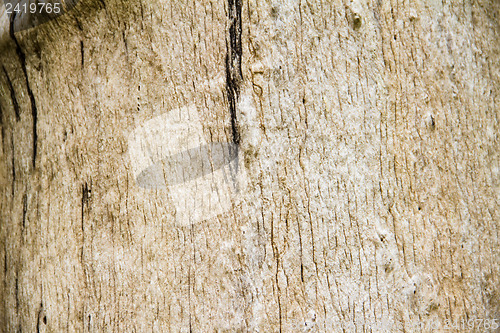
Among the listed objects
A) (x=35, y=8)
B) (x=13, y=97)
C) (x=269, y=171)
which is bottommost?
(x=269, y=171)

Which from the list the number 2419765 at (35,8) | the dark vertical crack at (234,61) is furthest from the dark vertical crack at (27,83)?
the dark vertical crack at (234,61)

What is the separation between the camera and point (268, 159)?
0.81m

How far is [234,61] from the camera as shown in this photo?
2.68 feet

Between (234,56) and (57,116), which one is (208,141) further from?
(57,116)

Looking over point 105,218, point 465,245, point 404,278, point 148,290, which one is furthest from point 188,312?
point 465,245

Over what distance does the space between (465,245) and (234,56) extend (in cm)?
68

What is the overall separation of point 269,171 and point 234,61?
0.25 meters

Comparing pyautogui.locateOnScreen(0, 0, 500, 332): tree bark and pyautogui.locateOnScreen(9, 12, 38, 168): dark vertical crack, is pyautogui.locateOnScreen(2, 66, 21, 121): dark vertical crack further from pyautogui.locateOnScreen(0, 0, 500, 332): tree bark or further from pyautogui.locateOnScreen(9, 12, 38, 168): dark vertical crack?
pyautogui.locateOnScreen(0, 0, 500, 332): tree bark

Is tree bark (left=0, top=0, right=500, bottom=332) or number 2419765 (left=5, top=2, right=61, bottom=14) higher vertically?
number 2419765 (left=5, top=2, right=61, bottom=14)

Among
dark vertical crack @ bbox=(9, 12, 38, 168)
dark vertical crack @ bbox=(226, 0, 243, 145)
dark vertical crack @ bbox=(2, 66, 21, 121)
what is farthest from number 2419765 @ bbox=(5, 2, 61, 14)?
dark vertical crack @ bbox=(226, 0, 243, 145)

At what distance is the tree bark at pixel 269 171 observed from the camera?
806 millimetres

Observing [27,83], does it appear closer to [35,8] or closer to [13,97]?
[13,97]

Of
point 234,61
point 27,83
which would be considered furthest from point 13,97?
point 234,61

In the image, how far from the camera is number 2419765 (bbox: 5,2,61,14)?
0.89 m
